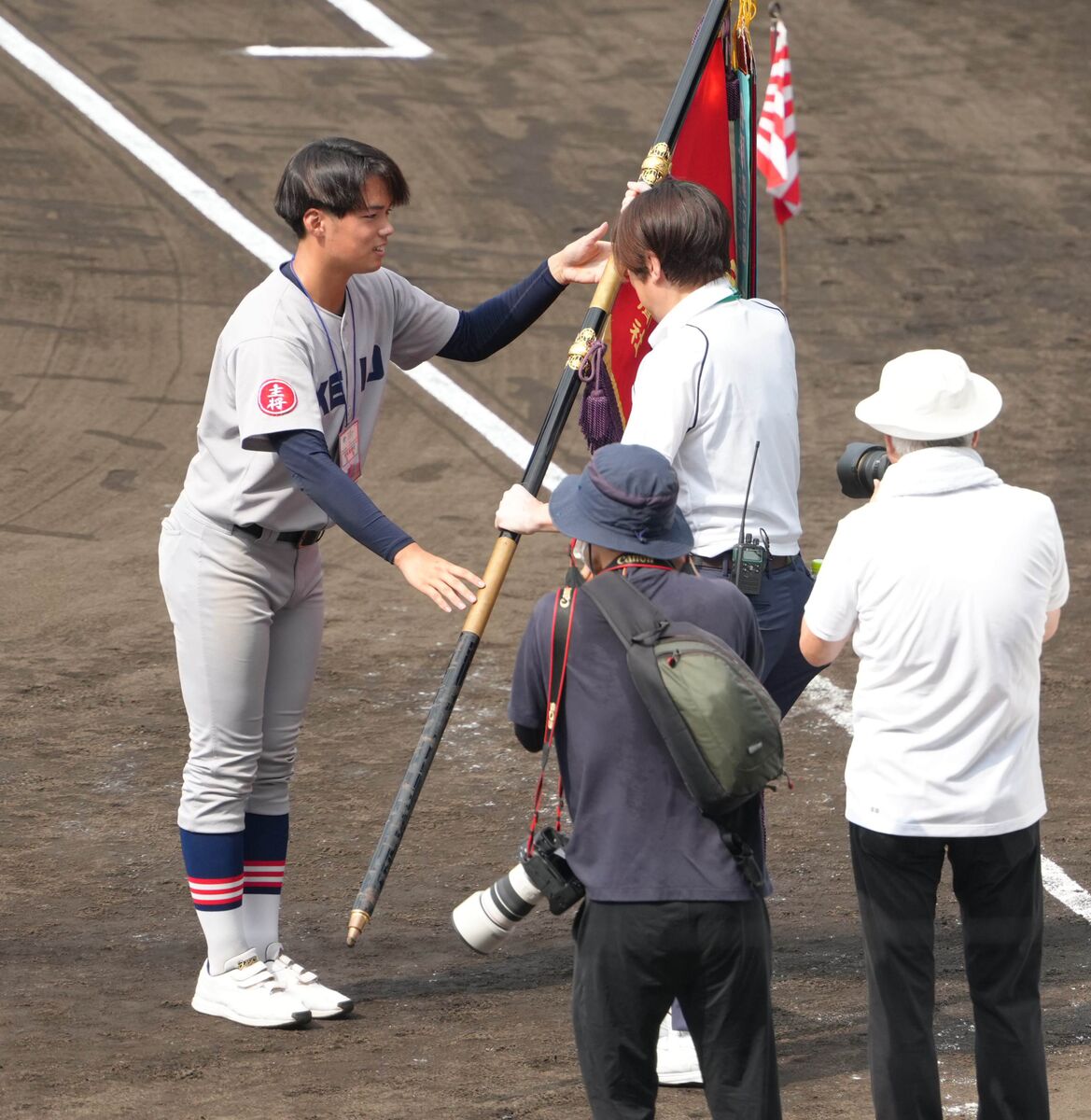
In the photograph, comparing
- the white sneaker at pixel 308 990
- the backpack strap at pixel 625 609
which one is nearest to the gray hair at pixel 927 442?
the backpack strap at pixel 625 609

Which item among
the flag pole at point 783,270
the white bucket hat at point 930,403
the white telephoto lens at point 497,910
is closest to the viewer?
the white bucket hat at point 930,403

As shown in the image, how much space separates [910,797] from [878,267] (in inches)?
351

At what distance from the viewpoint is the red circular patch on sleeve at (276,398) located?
14.9ft

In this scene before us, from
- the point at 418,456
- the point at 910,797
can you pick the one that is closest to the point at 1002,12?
the point at 418,456

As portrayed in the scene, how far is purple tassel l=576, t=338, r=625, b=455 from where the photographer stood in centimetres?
478

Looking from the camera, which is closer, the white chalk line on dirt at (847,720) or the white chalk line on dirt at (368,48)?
the white chalk line on dirt at (847,720)

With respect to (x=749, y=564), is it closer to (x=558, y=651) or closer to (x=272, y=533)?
(x=558, y=651)

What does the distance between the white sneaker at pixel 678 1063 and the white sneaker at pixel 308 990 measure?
889 millimetres

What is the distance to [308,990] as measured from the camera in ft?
16.2

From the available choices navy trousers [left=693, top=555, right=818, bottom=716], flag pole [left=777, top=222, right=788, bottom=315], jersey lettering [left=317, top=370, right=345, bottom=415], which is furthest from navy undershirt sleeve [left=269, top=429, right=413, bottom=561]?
flag pole [left=777, top=222, right=788, bottom=315]

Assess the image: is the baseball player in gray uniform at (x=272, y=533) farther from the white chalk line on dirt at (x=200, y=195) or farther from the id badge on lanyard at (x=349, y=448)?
the white chalk line on dirt at (x=200, y=195)

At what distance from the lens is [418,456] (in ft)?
32.4

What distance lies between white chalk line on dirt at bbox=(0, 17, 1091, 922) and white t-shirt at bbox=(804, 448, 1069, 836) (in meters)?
3.30

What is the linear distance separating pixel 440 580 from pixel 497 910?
2.71 feet
